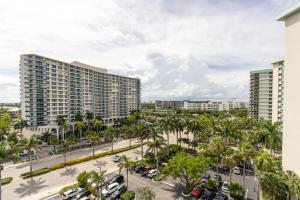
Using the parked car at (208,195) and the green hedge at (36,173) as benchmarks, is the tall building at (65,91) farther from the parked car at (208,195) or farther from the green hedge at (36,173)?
the parked car at (208,195)

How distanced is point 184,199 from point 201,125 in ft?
113

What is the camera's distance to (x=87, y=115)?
99.2m

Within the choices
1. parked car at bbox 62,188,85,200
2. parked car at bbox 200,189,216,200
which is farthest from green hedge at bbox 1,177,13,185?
parked car at bbox 200,189,216,200

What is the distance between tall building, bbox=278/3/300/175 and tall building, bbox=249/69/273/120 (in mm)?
95850

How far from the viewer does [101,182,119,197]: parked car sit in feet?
126

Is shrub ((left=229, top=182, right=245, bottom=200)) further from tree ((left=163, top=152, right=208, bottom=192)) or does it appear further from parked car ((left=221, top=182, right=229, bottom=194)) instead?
tree ((left=163, top=152, right=208, bottom=192))

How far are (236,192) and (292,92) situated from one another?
19.7m

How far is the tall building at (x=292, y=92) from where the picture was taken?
29.2 meters

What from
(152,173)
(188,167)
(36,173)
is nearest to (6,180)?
(36,173)

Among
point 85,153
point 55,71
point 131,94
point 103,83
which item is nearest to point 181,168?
point 85,153

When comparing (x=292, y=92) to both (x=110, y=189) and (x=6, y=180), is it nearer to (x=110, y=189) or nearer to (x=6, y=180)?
(x=110, y=189)

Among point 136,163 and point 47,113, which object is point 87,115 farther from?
point 136,163

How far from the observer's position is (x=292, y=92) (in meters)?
30.3

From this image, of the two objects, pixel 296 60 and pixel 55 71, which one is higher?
pixel 55 71
